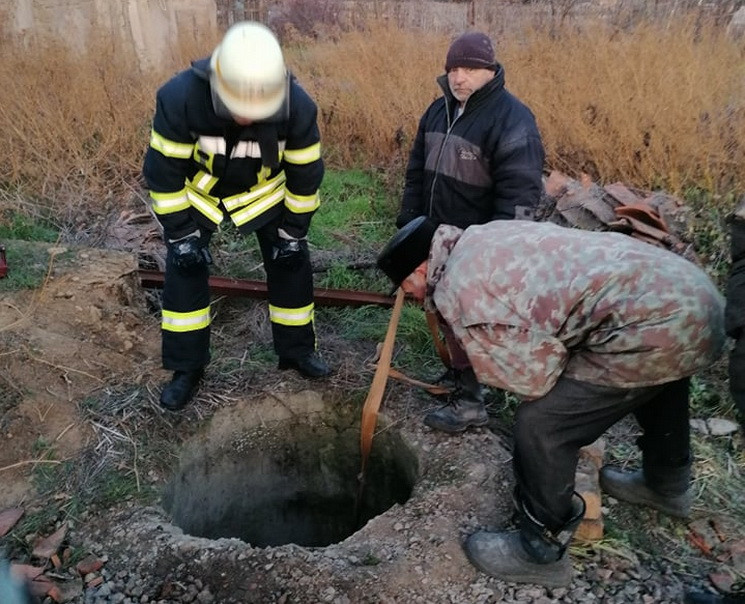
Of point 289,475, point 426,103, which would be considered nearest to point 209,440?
point 289,475

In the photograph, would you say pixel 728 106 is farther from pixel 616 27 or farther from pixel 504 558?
pixel 504 558

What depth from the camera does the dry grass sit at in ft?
16.8

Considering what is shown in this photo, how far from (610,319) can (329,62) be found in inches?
244

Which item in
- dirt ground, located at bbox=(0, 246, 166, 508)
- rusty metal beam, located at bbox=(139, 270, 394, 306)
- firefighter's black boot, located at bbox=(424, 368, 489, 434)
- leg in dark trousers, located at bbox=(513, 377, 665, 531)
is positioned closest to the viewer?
leg in dark trousers, located at bbox=(513, 377, 665, 531)

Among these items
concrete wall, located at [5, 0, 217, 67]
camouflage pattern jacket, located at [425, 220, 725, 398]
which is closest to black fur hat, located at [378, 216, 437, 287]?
camouflage pattern jacket, located at [425, 220, 725, 398]

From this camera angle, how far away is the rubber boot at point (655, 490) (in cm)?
259

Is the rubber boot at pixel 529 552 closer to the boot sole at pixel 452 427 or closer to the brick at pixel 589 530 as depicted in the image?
the brick at pixel 589 530

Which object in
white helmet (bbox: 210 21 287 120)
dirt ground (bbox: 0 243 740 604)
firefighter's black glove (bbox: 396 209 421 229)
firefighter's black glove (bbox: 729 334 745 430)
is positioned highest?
white helmet (bbox: 210 21 287 120)

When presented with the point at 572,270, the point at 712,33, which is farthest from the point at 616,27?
the point at 572,270

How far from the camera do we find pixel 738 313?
1.87 m

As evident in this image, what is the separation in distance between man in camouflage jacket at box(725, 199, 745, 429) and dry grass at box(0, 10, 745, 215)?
3.18 meters

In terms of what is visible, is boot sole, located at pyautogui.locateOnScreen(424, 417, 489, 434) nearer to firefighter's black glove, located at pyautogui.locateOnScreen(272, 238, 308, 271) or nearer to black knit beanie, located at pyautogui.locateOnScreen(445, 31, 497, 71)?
firefighter's black glove, located at pyautogui.locateOnScreen(272, 238, 308, 271)

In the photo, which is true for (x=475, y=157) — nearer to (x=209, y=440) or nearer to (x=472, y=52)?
(x=472, y=52)

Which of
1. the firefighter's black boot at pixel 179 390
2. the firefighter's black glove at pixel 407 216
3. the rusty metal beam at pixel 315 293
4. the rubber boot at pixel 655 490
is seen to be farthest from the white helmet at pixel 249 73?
the rubber boot at pixel 655 490
